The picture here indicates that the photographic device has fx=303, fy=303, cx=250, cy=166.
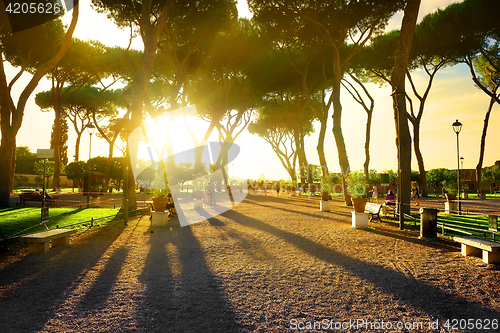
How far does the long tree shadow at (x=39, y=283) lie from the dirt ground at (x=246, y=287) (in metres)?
0.02

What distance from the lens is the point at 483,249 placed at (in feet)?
16.6

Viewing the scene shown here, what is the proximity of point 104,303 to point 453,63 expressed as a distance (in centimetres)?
2641

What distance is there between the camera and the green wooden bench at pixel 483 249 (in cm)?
488

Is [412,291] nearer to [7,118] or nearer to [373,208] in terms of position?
[373,208]

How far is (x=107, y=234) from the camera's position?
7.62 metres

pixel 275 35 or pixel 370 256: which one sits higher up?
pixel 275 35

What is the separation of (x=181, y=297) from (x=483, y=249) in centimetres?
494

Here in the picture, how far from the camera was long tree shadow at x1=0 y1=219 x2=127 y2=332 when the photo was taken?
2.96 m

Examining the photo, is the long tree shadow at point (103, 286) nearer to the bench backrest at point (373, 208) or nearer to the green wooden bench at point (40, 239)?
the green wooden bench at point (40, 239)

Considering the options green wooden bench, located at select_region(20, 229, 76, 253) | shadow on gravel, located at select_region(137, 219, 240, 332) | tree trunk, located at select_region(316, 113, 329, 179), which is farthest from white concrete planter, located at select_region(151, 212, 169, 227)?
tree trunk, located at select_region(316, 113, 329, 179)

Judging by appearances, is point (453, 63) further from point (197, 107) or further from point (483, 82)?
point (197, 107)

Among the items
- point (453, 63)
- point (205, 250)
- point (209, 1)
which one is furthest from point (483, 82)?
point (205, 250)

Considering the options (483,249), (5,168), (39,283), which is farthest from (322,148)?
(39,283)

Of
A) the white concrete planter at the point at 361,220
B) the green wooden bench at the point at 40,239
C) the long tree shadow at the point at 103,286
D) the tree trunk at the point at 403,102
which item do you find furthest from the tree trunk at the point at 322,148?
the green wooden bench at the point at 40,239
